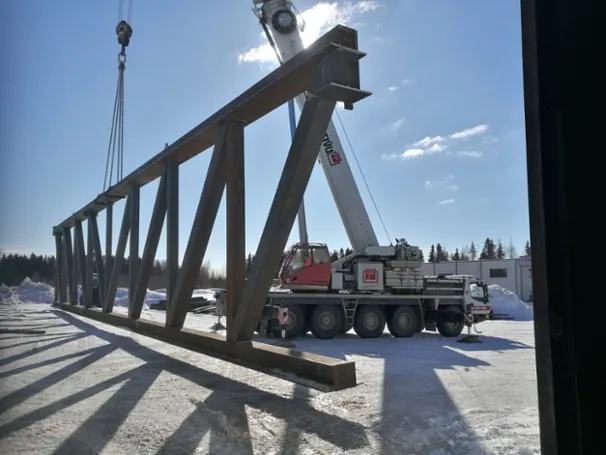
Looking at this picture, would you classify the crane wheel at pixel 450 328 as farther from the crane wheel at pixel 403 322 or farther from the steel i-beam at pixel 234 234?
the steel i-beam at pixel 234 234

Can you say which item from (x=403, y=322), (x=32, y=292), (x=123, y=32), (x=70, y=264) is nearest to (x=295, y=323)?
(x=403, y=322)

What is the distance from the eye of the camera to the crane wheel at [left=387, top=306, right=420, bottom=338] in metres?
12.7

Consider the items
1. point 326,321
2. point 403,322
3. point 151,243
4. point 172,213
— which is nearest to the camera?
point 172,213

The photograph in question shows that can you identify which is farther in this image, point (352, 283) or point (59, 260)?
point (59, 260)

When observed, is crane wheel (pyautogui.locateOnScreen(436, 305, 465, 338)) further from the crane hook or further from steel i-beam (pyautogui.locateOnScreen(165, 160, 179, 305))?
the crane hook

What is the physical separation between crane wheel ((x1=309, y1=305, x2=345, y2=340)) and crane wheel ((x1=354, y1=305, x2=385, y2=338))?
502mm

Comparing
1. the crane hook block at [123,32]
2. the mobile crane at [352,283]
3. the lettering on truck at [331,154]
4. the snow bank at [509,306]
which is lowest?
the snow bank at [509,306]

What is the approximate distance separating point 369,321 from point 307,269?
81.3 inches

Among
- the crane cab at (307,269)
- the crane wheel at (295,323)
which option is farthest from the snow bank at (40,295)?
the crane wheel at (295,323)

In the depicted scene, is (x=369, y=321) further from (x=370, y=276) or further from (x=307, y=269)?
(x=307, y=269)

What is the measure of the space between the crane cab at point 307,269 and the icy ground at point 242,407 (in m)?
4.08

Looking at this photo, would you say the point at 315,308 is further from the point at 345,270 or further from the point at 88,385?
the point at 88,385

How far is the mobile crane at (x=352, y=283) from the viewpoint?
1198 centimetres

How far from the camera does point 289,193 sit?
550 centimetres
